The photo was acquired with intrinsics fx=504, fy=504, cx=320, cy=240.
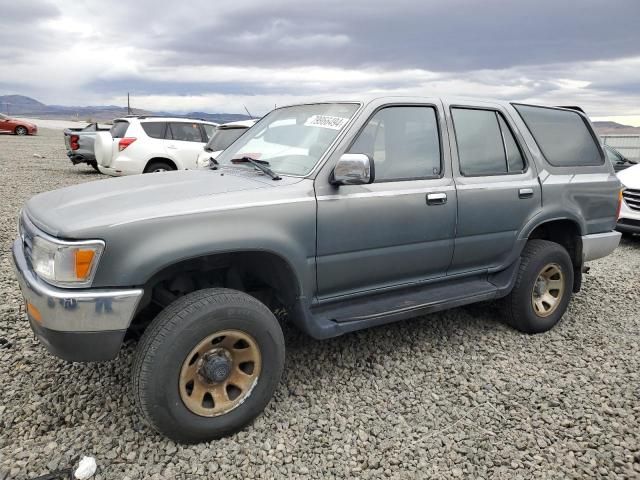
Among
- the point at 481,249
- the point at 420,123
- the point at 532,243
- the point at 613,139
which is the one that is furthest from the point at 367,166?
the point at 613,139

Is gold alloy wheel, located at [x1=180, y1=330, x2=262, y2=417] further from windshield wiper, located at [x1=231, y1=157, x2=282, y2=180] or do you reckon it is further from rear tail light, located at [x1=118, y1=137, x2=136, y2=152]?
rear tail light, located at [x1=118, y1=137, x2=136, y2=152]

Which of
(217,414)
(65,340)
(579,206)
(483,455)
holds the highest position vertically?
(579,206)

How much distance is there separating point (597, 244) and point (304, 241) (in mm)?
2904

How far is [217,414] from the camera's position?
274cm

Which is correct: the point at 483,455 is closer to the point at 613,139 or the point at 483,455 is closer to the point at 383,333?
the point at 383,333

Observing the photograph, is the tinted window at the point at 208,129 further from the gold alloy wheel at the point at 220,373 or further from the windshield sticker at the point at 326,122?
the gold alloy wheel at the point at 220,373

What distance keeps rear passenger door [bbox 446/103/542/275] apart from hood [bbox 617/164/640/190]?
489 centimetres

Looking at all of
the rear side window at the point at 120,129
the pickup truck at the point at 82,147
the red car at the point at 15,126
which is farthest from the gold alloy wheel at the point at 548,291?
the red car at the point at 15,126

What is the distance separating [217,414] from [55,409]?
40.8 inches

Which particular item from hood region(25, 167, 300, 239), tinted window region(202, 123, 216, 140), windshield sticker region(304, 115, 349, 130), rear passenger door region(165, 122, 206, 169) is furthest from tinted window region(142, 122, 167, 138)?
windshield sticker region(304, 115, 349, 130)

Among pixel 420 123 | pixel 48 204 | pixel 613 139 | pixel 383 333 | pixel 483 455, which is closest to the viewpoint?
pixel 483 455

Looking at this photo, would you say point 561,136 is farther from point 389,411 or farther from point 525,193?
point 389,411

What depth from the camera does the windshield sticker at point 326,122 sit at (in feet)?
10.7

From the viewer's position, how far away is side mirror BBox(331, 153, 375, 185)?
284 cm
